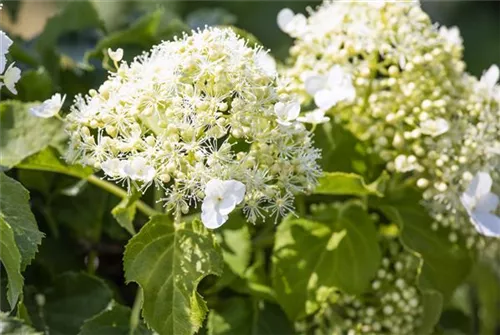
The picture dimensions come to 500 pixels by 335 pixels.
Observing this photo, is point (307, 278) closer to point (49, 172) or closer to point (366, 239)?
point (366, 239)

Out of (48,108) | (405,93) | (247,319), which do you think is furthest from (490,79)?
(48,108)

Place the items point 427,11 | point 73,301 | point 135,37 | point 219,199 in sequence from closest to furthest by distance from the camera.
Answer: point 219,199 → point 73,301 → point 135,37 → point 427,11

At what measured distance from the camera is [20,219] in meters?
0.74

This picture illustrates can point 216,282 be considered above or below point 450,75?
below

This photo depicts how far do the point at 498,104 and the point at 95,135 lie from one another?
0.44 metres

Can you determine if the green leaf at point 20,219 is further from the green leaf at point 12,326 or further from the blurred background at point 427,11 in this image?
the blurred background at point 427,11

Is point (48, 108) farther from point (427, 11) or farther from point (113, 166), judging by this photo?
point (427, 11)

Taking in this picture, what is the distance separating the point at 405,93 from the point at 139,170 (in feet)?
1.06

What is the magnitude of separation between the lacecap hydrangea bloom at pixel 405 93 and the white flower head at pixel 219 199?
196mm

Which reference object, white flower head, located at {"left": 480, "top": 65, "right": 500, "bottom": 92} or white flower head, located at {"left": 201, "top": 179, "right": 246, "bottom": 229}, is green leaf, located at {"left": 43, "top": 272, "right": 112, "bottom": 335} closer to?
white flower head, located at {"left": 201, "top": 179, "right": 246, "bottom": 229}

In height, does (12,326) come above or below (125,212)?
below

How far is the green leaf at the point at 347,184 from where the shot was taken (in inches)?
33.0


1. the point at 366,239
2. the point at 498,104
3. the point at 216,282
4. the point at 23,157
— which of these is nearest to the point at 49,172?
the point at 23,157

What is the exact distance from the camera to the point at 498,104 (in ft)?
3.01
